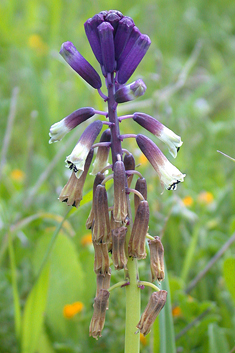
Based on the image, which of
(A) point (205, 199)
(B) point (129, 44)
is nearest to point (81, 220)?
(A) point (205, 199)

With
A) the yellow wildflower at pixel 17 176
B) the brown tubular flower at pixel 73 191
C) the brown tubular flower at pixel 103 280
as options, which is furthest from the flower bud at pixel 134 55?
the yellow wildflower at pixel 17 176

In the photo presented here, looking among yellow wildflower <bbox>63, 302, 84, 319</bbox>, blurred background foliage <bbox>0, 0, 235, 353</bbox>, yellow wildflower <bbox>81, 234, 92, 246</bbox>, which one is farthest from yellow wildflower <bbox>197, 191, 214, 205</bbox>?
yellow wildflower <bbox>63, 302, 84, 319</bbox>

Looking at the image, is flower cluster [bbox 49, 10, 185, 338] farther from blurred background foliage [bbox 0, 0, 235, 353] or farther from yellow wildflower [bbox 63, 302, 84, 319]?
yellow wildflower [bbox 63, 302, 84, 319]

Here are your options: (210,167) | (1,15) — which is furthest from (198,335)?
(1,15)

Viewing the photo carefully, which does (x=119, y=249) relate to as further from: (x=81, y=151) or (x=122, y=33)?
(x=122, y=33)

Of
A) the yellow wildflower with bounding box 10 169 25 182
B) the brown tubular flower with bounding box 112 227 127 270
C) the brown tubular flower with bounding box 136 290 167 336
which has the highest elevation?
the yellow wildflower with bounding box 10 169 25 182

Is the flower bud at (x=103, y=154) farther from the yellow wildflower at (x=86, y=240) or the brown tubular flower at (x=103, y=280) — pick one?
the yellow wildflower at (x=86, y=240)

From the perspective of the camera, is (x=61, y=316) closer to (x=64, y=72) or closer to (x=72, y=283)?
(x=72, y=283)
